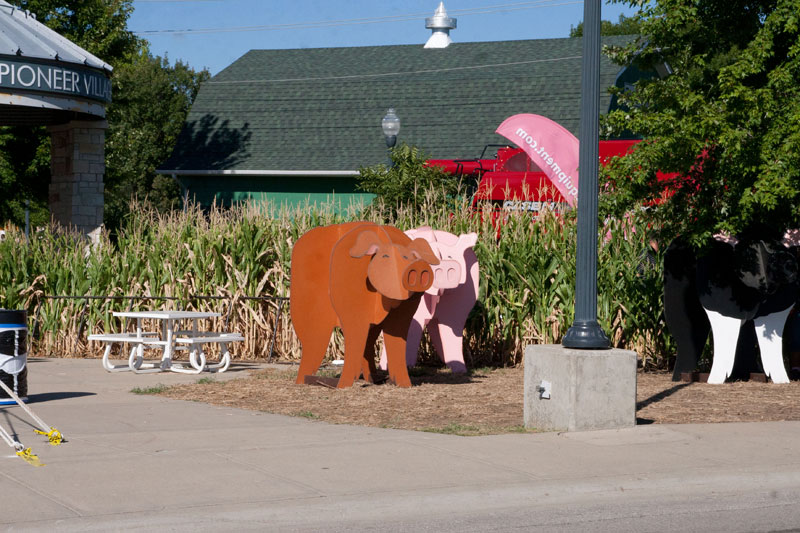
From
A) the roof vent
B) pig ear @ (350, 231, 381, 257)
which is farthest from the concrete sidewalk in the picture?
the roof vent

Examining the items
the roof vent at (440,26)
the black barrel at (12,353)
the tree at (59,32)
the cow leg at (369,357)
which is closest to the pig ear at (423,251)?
the cow leg at (369,357)

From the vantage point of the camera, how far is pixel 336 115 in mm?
29922

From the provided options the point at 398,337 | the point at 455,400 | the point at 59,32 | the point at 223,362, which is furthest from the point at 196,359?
the point at 59,32

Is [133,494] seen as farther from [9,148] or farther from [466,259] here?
[9,148]

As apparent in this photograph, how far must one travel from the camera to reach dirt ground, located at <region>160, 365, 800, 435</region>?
10.0 m

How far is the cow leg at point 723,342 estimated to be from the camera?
41.6 ft

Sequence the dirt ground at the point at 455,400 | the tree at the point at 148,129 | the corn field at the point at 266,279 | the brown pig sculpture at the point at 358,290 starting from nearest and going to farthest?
the dirt ground at the point at 455,400 < the brown pig sculpture at the point at 358,290 < the corn field at the point at 266,279 < the tree at the point at 148,129

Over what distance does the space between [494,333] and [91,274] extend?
243 inches

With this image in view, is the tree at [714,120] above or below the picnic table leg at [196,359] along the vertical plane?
above

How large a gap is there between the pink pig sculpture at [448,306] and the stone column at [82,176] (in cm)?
934

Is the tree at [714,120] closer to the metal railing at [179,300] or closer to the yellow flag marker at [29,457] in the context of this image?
the metal railing at [179,300]

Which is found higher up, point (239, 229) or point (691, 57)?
point (691, 57)

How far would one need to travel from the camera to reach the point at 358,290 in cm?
1145

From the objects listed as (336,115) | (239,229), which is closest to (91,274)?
(239,229)
